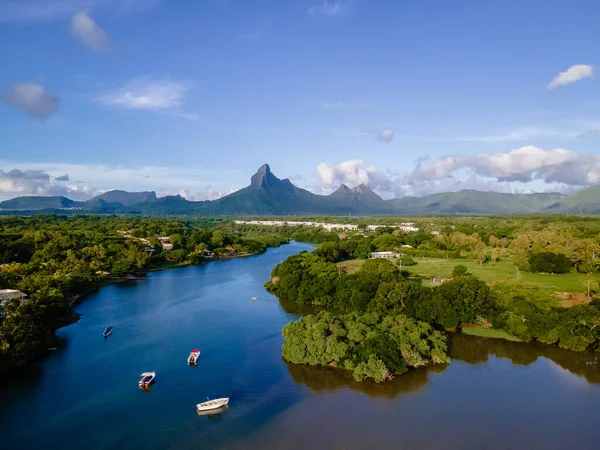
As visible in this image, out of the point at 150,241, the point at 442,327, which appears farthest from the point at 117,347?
the point at 150,241

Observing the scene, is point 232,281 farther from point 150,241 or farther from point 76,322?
point 150,241

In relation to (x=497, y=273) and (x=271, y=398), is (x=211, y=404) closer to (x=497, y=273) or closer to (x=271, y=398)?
(x=271, y=398)

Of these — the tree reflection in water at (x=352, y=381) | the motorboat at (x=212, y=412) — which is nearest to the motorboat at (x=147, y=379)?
the motorboat at (x=212, y=412)

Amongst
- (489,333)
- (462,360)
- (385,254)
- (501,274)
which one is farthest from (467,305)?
(385,254)

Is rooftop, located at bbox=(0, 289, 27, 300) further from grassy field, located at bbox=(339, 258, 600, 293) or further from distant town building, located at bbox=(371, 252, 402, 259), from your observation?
distant town building, located at bbox=(371, 252, 402, 259)

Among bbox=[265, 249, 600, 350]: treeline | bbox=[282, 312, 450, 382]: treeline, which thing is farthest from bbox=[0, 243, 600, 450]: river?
bbox=[265, 249, 600, 350]: treeline

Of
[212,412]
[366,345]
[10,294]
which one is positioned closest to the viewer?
[212,412]
